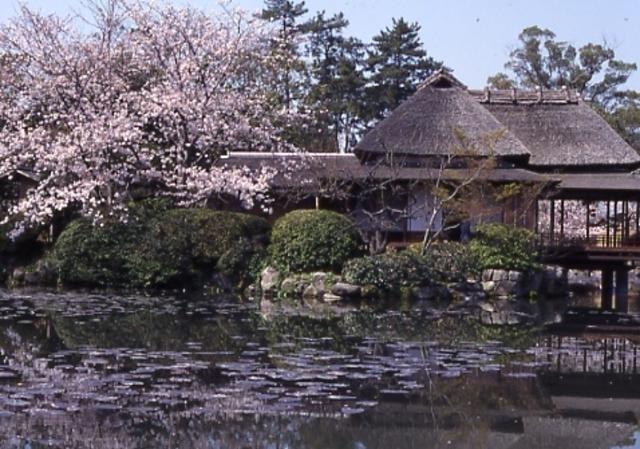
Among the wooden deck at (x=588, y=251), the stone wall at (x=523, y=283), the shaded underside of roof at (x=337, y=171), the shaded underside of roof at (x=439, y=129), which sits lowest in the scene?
the stone wall at (x=523, y=283)

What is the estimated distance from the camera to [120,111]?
2489 centimetres

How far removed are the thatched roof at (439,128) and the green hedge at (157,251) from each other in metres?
5.46

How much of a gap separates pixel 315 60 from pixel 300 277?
24.5 meters

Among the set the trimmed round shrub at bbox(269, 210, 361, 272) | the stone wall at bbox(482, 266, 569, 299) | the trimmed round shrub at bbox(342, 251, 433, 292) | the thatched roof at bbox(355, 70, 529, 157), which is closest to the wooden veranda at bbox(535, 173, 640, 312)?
the stone wall at bbox(482, 266, 569, 299)

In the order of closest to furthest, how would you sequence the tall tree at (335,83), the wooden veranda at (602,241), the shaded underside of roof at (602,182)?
the wooden veranda at (602,241) → the shaded underside of roof at (602,182) → the tall tree at (335,83)

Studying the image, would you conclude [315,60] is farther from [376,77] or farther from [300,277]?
[300,277]

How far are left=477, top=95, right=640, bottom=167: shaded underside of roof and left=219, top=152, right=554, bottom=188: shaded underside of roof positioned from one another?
329cm

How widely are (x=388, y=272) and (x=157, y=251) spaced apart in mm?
5541

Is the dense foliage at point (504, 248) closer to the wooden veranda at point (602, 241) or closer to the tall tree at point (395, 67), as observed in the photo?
the wooden veranda at point (602, 241)

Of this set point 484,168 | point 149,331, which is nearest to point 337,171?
point 484,168

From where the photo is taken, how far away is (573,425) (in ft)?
30.5

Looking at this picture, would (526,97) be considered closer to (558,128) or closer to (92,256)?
(558,128)

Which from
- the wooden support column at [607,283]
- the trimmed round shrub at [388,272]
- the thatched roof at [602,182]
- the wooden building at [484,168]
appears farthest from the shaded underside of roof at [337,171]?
the wooden support column at [607,283]

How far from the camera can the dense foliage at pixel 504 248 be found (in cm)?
2378
